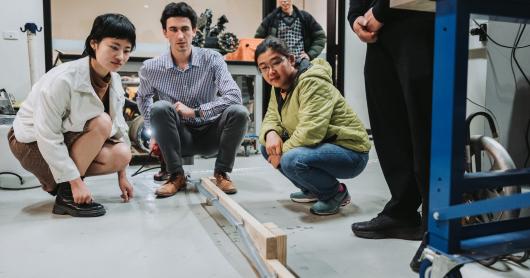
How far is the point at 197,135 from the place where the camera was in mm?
2309

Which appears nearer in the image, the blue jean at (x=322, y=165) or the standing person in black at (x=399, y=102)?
the standing person in black at (x=399, y=102)

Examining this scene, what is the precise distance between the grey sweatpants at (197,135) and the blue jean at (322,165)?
19.6 inches

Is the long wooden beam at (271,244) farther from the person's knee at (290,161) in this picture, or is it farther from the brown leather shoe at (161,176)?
the brown leather shoe at (161,176)

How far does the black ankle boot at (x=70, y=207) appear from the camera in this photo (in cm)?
Answer: 181

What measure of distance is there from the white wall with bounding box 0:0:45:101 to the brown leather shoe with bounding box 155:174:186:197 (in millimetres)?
1661

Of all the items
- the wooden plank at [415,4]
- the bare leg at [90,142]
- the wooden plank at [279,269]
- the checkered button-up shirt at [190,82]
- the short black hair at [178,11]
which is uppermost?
the short black hair at [178,11]

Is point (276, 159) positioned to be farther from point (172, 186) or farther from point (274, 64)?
point (172, 186)

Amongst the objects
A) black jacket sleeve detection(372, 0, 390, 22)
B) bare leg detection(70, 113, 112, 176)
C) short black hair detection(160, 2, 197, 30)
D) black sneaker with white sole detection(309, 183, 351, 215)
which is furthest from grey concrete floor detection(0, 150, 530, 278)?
short black hair detection(160, 2, 197, 30)

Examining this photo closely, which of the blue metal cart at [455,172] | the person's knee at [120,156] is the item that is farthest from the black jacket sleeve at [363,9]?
the person's knee at [120,156]

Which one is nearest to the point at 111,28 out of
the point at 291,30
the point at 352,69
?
the point at 291,30

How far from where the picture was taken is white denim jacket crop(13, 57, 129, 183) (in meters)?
1.69

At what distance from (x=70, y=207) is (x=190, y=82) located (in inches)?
35.0

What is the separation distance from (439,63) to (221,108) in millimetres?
1536

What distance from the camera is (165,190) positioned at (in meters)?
2.13
